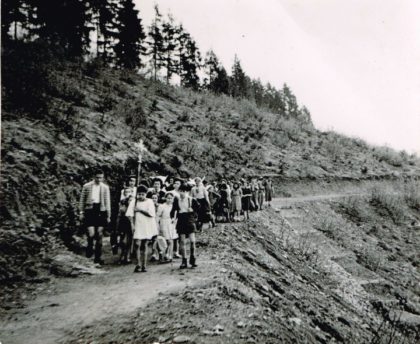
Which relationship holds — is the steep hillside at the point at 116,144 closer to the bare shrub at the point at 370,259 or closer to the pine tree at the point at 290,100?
the bare shrub at the point at 370,259

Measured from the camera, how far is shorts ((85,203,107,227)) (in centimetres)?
902

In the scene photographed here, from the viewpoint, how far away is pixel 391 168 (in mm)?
38062

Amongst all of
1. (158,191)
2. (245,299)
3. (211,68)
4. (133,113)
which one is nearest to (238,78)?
(211,68)

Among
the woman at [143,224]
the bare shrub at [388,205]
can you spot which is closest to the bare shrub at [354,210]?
the bare shrub at [388,205]

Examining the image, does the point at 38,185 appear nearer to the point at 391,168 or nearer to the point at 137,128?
the point at 137,128

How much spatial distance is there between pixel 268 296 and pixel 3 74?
42.0ft

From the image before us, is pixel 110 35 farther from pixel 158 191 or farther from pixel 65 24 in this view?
pixel 158 191

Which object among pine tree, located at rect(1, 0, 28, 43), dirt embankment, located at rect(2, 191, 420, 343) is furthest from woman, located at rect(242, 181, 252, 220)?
pine tree, located at rect(1, 0, 28, 43)

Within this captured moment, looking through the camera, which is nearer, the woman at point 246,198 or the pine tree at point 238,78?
the woman at point 246,198

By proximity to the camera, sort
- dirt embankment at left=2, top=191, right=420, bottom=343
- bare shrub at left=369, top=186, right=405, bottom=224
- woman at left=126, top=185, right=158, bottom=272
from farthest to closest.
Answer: bare shrub at left=369, top=186, right=405, bottom=224, woman at left=126, top=185, right=158, bottom=272, dirt embankment at left=2, top=191, right=420, bottom=343

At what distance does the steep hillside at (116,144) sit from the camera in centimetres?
1055

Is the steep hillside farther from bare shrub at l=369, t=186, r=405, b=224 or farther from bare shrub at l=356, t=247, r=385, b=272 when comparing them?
bare shrub at l=356, t=247, r=385, b=272

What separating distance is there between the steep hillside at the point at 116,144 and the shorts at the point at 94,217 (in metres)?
1.32

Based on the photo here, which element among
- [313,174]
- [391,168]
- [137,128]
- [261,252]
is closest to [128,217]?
[261,252]
